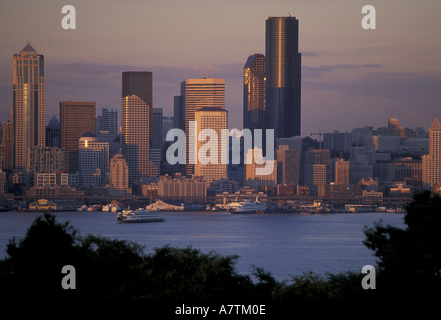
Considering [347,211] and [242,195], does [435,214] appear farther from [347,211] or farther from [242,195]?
[242,195]

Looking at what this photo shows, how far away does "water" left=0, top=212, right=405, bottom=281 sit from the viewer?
25.5 metres

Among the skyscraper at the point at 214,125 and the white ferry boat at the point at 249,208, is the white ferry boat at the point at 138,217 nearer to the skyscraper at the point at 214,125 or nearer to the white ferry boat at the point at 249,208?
the white ferry boat at the point at 249,208

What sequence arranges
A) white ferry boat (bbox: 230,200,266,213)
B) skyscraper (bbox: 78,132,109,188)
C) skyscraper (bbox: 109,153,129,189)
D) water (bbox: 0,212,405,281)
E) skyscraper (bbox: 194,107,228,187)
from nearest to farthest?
1. water (bbox: 0,212,405,281)
2. white ferry boat (bbox: 230,200,266,213)
3. skyscraper (bbox: 109,153,129,189)
4. skyscraper (bbox: 78,132,109,188)
5. skyscraper (bbox: 194,107,228,187)

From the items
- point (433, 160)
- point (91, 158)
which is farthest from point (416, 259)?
point (91, 158)

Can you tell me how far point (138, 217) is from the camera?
4706 centimetres

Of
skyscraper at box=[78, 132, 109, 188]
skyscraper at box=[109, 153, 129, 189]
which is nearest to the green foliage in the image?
skyscraper at box=[109, 153, 129, 189]

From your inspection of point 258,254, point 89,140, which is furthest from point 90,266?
point 89,140

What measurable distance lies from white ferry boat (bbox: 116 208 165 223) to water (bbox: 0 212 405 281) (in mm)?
548

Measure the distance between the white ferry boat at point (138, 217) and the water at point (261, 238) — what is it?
55 centimetres

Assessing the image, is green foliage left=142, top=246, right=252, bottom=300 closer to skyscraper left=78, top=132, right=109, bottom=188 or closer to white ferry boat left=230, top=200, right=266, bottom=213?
white ferry boat left=230, top=200, right=266, bottom=213

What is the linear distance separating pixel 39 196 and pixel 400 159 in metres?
33.5

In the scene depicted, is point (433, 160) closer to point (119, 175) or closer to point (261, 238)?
point (119, 175)

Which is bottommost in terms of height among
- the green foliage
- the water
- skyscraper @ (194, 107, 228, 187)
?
the water

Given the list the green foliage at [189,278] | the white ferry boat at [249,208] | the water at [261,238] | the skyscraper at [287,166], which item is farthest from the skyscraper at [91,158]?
the green foliage at [189,278]
